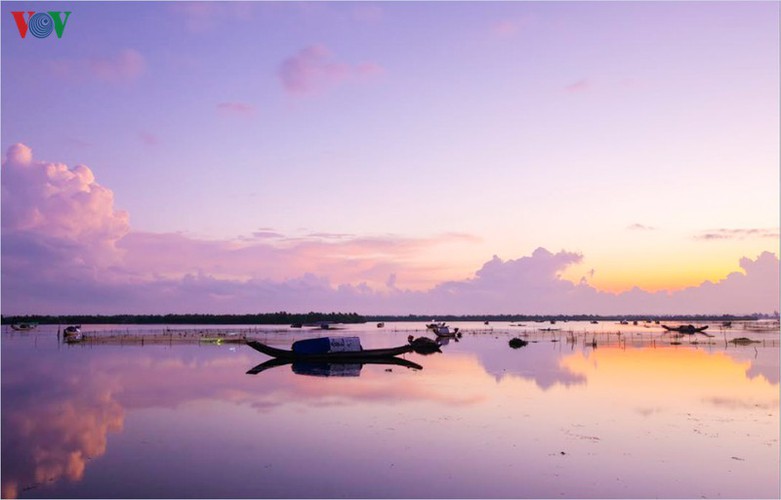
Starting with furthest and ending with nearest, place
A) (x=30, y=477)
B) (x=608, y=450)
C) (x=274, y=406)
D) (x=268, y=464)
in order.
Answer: (x=274, y=406), (x=608, y=450), (x=268, y=464), (x=30, y=477)

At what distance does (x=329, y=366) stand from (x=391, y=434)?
2645cm

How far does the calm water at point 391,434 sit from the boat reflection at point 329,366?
1027mm

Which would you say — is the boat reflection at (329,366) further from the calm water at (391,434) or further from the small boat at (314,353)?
the calm water at (391,434)

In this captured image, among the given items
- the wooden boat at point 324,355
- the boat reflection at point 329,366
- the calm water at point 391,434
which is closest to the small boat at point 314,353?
the wooden boat at point 324,355

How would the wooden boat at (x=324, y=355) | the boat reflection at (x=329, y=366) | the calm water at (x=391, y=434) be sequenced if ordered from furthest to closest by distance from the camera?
the wooden boat at (x=324, y=355), the boat reflection at (x=329, y=366), the calm water at (x=391, y=434)

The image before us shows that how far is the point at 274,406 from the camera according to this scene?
27062mm

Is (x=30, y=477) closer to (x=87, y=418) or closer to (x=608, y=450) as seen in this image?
(x=87, y=418)

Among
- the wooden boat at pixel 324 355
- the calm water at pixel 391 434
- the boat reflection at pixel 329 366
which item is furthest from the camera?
the wooden boat at pixel 324 355

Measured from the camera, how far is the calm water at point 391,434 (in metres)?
15.2

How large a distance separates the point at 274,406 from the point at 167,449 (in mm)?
8495

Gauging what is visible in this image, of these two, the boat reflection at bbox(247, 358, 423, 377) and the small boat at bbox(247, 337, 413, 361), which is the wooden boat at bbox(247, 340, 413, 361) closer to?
the small boat at bbox(247, 337, 413, 361)

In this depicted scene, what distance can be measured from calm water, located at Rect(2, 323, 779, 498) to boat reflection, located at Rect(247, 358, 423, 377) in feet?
3.37

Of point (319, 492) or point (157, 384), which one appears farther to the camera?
point (157, 384)

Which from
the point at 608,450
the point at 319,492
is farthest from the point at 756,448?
the point at 319,492
